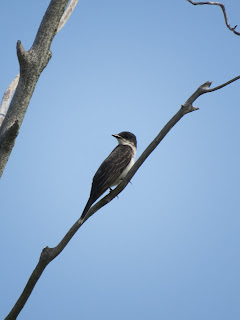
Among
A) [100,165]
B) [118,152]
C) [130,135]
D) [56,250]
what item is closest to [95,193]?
[100,165]

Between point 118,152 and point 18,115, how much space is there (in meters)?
4.01

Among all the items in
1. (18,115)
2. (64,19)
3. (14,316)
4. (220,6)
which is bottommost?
(14,316)

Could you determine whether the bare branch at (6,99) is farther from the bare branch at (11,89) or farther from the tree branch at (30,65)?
the tree branch at (30,65)

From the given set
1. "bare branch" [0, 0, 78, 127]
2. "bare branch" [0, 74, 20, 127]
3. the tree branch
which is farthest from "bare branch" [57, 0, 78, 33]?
the tree branch

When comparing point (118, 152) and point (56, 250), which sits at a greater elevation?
point (118, 152)

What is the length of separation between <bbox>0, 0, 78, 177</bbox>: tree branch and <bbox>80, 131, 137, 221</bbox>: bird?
2.38 metres

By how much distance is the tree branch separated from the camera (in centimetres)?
338

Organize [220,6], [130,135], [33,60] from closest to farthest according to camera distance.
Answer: [33,60]
[220,6]
[130,135]

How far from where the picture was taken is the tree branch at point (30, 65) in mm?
3381

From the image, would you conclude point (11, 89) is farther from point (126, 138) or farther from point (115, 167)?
point (126, 138)

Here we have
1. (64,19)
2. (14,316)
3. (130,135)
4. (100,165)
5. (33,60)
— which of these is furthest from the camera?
(130,135)

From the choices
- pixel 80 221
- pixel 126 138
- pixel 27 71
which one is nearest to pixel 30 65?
pixel 27 71

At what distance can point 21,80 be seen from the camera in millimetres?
3443

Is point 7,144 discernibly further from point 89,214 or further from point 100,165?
point 100,165
